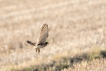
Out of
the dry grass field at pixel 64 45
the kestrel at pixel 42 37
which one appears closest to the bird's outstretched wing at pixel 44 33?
the kestrel at pixel 42 37

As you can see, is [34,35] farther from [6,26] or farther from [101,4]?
[101,4]

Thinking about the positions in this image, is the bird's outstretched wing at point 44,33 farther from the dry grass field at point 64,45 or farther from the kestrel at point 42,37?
the dry grass field at point 64,45

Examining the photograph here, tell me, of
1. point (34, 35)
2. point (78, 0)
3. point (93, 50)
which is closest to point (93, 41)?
point (93, 50)

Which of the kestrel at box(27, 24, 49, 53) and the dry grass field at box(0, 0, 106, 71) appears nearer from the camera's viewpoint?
the kestrel at box(27, 24, 49, 53)

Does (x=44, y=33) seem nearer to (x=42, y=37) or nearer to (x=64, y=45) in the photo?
(x=42, y=37)

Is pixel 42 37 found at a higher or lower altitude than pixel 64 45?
higher

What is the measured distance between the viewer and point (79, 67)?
8.16 meters

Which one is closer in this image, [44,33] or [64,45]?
[44,33]

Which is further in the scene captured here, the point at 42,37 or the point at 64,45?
the point at 64,45

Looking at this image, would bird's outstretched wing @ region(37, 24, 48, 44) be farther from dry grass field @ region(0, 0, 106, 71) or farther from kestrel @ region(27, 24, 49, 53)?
dry grass field @ region(0, 0, 106, 71)

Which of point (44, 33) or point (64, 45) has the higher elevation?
point (44, 33)

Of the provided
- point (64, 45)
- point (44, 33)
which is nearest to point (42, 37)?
point (44, 33)

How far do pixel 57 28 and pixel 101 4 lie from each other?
696 cm

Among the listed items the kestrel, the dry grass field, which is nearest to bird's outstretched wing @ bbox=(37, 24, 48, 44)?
the kestrel
